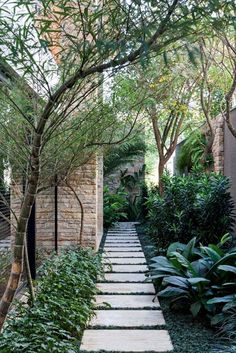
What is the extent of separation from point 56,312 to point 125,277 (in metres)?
2.30

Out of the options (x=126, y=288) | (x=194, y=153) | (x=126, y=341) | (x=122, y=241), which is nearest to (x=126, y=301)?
(x=126, y=288)

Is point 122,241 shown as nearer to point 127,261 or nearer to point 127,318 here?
point 127,261

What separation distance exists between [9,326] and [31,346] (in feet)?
1.43

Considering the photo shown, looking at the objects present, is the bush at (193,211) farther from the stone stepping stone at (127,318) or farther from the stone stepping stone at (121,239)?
the stone stepping stone at (121,239)

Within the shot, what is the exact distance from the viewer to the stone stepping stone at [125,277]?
550cm

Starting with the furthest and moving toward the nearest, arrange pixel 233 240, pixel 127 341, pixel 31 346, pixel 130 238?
pixel 130 238 < pixel 233 240 < pixel 127 341 < pixel 31 346

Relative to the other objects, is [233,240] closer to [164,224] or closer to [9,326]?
[164,224]

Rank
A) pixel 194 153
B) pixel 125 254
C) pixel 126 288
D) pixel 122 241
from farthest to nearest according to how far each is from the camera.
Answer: pixel 194 153 → pixel 122 241 → pixel 125 254 → pixel 126 288

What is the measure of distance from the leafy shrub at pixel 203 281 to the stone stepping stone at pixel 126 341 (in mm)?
474

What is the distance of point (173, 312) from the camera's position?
13.9 ft

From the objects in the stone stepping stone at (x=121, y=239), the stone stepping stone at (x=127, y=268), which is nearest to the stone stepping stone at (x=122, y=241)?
the stone stepping stone at (x=121, y=239)

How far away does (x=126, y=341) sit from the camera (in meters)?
3.46

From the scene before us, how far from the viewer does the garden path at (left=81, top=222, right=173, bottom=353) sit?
11.1 ft

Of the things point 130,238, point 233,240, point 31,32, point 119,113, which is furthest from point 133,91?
point 130,238
